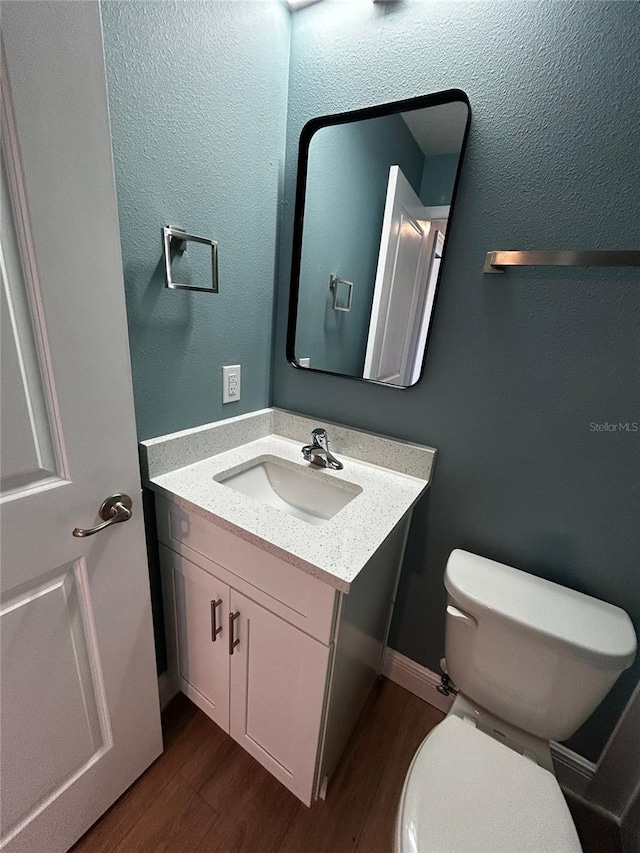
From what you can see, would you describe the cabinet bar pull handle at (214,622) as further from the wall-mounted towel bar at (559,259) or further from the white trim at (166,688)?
the wall-mounted towel bar at (559,259)

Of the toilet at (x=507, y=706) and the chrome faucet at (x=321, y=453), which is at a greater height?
the chrome faucet at (x=321, y=453)

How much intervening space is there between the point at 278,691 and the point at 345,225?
144 cm

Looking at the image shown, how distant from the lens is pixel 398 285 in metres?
1.13

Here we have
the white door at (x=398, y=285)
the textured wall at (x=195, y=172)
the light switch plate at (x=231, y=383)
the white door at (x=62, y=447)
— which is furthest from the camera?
the light switch plate at (x=231, y=383)

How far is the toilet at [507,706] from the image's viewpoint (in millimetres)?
704

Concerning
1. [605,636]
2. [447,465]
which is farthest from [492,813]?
[447,465]

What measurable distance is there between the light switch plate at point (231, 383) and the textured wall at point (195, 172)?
23 millimetres

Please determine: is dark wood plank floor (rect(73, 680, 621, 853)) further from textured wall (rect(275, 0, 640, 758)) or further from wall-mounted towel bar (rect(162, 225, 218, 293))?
wall-mounted towel bar (rect(162, 225, 218, 293))

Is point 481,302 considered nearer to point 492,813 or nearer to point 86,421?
point 86,421

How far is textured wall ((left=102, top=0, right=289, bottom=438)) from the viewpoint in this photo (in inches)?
30.8

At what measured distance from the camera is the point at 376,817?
3.39 feet

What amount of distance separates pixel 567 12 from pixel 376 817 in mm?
2112

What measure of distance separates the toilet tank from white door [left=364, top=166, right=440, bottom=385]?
652mm

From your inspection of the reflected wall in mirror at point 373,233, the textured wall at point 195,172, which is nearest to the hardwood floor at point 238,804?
the textured wall at point 195,172
